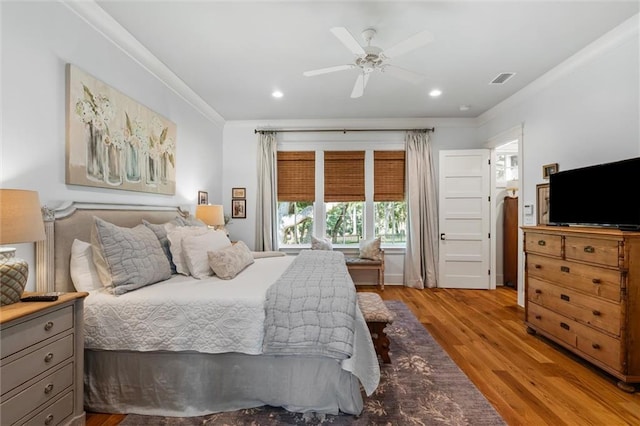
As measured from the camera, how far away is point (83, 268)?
1.90m

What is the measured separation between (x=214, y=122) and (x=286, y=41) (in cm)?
243

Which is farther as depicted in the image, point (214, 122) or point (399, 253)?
point (399, 253)

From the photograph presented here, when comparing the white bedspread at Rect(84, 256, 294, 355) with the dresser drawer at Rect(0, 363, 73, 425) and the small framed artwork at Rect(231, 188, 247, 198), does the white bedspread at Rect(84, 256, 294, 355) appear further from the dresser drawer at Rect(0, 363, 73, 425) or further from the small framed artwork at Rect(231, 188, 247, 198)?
the small framed artwork at Rect(231, 188, 247, 198)

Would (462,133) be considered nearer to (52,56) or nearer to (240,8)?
(240,8)

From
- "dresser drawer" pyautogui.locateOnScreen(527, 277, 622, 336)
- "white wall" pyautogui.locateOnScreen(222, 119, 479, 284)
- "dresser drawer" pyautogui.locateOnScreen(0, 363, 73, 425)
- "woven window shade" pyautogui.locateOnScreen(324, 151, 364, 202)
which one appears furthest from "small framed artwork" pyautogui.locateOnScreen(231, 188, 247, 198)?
"dresser drawer" pyautogui.locateOnScreen(527, 277, 622, 336)

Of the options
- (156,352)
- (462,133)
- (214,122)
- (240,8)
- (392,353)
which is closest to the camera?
(156,352)

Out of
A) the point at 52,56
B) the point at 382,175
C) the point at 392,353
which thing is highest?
the point at 52,56

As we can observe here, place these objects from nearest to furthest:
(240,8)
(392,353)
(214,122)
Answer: (240,8), (392,353), (214,122)

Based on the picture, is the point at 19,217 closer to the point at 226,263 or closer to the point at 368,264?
the point at 226,263

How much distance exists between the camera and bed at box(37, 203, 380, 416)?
1.72m

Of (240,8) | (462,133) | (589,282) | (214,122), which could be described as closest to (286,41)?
(240,8)

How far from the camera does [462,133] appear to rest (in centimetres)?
490

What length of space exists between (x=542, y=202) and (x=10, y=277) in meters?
4.58

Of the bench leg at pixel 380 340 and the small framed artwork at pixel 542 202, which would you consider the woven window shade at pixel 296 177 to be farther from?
the small framed artwork at pixel 542 202
